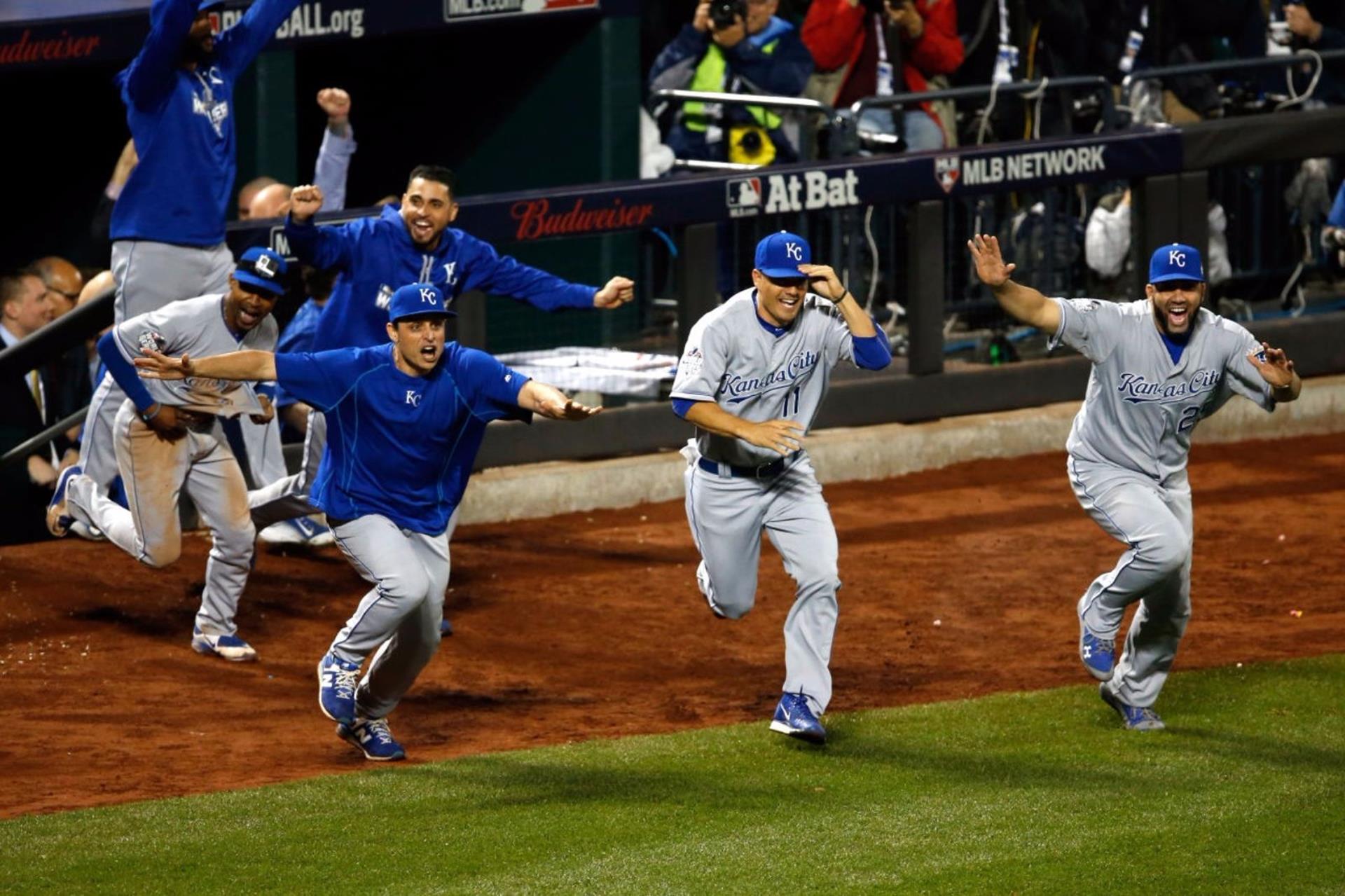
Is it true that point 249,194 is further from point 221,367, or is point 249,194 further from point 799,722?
point 799,722

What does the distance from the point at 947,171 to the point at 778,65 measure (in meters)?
1.39

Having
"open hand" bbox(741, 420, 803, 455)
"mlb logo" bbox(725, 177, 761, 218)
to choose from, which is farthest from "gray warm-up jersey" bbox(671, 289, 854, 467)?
"mlb logo" bbox(725, 177, 761, 218)

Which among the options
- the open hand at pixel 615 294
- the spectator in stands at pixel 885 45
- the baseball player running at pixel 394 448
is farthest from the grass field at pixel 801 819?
the spectator in stands at pixel 885 45

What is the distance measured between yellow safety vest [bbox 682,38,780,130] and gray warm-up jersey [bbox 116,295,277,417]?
449 centimetres

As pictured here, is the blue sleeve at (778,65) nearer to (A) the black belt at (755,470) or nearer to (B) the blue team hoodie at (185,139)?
(B) the blue team hoodie at (185,139)

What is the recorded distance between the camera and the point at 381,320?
350 inches

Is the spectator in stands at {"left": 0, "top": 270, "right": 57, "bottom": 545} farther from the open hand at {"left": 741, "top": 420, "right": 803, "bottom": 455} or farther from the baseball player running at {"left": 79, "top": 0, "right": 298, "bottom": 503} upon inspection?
the open hand at {"left": 741, "top": 420, "right": 803, "bottom": 455}

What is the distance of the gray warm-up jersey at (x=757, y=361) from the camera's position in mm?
7594

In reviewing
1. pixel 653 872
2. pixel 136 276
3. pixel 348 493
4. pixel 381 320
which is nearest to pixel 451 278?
pixel 381 320

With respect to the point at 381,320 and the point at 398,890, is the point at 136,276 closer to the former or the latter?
the point at 381,320

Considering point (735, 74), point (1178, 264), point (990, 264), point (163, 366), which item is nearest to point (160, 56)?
point (163, 366)

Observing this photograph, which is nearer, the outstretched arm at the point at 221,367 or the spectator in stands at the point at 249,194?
the outstretched arm at the point at 221,367

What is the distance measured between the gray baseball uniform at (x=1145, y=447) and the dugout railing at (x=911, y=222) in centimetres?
343

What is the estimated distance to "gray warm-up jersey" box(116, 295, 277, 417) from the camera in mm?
8477
